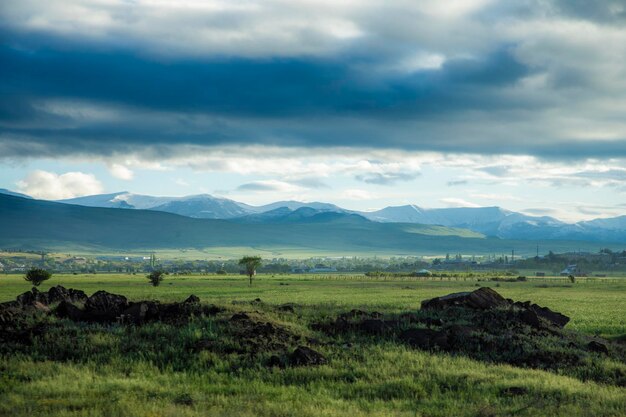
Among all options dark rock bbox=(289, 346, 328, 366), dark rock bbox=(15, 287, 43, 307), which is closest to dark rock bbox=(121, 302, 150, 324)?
dark rock bbox=(15, 287, 43, 307)

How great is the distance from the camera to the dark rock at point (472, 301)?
4144cm

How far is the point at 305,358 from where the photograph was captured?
27.3 meters

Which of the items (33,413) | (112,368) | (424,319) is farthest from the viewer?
(424,319)

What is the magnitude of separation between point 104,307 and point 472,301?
21755 mm

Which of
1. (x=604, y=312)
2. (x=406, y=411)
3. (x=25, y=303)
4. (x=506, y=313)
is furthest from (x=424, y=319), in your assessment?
(x=604, y=312)

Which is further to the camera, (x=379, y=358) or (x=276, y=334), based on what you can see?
(x=276, y=334)

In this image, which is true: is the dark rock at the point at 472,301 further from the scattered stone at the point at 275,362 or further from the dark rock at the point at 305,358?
the scattered stone at the point at 275,362

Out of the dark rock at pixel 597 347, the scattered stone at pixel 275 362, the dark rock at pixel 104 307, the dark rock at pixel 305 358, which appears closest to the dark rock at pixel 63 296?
the dark rock at pixel 104 307

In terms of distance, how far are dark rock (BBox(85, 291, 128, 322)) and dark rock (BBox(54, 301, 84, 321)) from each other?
1.48 ft

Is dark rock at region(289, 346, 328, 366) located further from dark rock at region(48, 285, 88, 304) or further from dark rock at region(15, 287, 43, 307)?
dark rock at region(15, 287, 43, 307)

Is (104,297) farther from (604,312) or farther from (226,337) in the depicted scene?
(604,312)

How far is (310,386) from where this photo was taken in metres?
24.1

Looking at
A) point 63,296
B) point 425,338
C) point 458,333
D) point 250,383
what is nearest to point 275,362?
point 250,383

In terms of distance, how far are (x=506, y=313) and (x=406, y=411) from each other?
→ 1847cm
